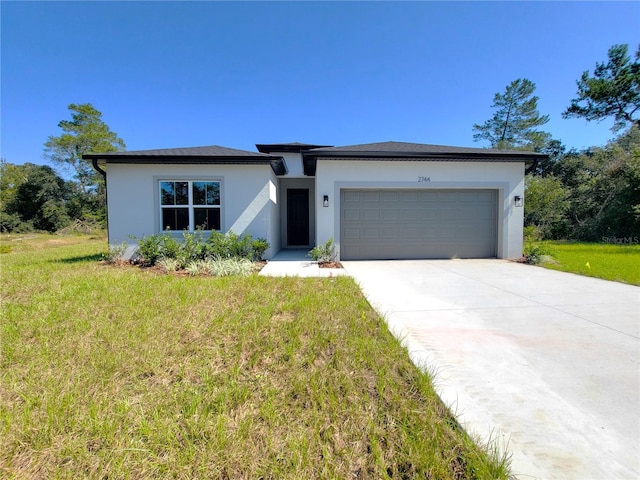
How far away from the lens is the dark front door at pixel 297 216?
13086mm

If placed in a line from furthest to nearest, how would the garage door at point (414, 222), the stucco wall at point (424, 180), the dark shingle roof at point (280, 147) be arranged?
the dark shingle roof at point (280, 147), the garage door at point (414, 222), the stucco wall at point (424, 180)

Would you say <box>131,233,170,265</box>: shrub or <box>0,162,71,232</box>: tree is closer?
<box>131,233,170,265</box>: shrub

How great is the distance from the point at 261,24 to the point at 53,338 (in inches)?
453

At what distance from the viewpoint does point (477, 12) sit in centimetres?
870

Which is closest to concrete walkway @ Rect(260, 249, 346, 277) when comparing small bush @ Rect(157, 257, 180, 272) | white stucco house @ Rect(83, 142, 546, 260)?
white stucco house @ Rect(83, 142, 546, 260)

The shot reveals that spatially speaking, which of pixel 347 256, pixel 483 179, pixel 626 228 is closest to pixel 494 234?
pixel 483 179

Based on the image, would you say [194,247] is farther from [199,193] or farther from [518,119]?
[518,119]

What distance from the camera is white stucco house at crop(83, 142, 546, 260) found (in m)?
8.93

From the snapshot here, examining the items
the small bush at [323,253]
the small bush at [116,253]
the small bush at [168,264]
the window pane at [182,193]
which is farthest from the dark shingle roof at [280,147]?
the small bush at [168,264]

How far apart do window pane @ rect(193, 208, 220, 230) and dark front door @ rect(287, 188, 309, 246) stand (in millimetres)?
4322

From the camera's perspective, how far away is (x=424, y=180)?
31.0 ft

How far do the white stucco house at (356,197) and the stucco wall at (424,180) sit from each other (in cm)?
3

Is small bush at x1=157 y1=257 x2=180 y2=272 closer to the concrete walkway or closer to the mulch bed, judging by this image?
the concrete walkway

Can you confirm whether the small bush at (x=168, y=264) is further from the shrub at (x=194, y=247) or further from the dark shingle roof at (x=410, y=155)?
the dark shingle roof at (x=410, y=155)
